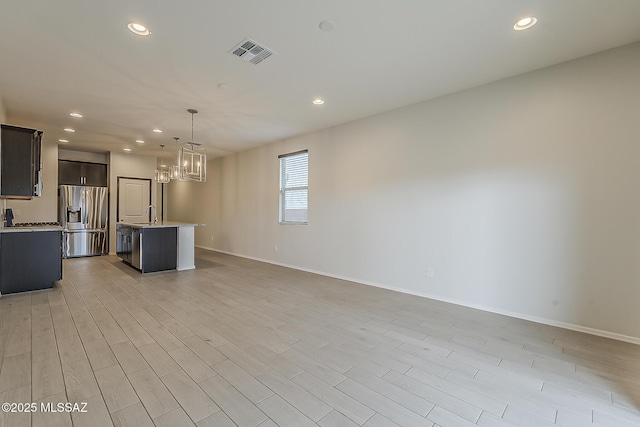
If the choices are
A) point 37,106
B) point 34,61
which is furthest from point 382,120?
point 37,106

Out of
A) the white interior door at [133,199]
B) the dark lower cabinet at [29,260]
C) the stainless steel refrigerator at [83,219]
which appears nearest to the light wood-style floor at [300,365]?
the dark lower cabinet at [29,260]

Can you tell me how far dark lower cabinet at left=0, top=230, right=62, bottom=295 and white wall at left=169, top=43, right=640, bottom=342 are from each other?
167 inches

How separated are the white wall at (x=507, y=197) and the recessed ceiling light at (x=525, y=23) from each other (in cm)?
99

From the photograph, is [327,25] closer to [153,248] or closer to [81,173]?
[153,248]

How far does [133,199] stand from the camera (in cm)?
797

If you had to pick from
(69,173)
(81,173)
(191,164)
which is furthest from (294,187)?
(69,173)

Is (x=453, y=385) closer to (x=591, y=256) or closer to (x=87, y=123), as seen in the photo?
(x=591, y=256)

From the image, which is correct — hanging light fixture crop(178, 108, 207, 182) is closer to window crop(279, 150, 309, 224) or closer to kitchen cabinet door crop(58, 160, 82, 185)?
window crop(279, 150, 309, 224)

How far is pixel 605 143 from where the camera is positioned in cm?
279

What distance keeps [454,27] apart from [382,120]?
6.90ft

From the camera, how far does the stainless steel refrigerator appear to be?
6.79 meters

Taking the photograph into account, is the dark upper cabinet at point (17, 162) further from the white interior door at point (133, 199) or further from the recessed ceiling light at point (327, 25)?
the recessed ceiling light at point (327, 25)

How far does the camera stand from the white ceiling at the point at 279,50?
A: 222 cm

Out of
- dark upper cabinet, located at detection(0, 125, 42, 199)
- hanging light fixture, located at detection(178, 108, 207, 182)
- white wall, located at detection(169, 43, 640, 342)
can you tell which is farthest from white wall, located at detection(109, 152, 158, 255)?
white wall, located at detection(169, 43, 640, 342)
